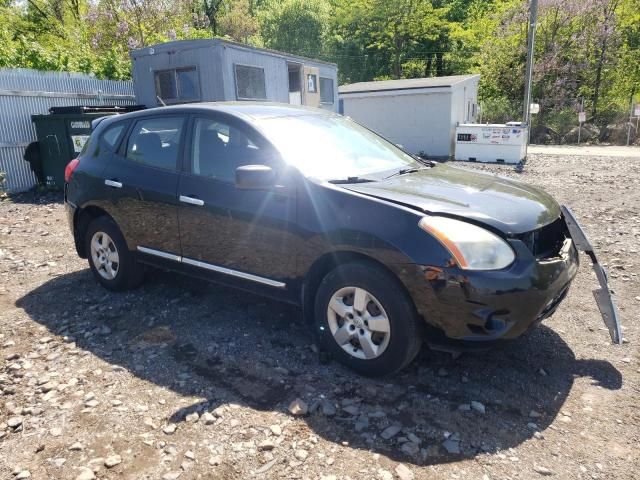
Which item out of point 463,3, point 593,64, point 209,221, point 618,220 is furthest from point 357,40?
point 209,221

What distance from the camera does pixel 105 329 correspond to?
13.5ft

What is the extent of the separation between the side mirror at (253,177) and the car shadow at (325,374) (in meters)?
1.21

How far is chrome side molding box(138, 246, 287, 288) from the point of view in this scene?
364 centimetres

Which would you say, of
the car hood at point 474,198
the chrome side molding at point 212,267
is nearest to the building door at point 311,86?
the chrome side molding at point 212,267

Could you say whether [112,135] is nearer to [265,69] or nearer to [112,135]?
[112,135]

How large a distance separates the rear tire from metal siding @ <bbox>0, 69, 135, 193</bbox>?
654cm

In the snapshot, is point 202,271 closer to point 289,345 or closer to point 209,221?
point 209,221

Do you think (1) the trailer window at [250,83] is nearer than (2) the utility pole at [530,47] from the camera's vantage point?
Yes

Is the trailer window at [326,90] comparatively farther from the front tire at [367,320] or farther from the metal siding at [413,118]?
the front tire at [367,320]

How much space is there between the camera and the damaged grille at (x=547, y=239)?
10.1 ft

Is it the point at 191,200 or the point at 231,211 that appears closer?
the point at 231,211

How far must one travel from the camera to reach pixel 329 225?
3232 millimetres

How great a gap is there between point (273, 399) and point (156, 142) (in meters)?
2.45

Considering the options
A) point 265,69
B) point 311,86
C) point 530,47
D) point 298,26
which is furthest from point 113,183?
point 298,26
